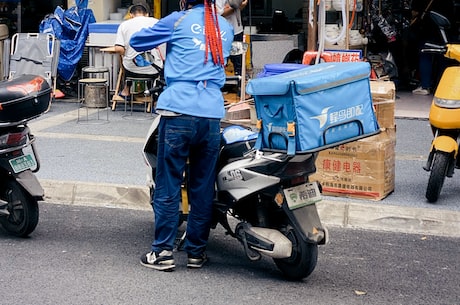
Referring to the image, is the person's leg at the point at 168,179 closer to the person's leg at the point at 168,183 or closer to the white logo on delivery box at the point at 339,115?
the person's leg at the point at 168,183

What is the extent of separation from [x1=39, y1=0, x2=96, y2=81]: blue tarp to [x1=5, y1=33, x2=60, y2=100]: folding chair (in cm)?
41

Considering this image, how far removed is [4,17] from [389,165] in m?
7.84

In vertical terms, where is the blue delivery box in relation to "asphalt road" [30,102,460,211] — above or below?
above

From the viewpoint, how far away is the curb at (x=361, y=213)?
6.63 metres

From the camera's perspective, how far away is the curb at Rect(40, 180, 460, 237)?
6.63 m

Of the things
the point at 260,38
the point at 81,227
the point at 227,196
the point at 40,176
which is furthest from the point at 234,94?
the point at 227,196

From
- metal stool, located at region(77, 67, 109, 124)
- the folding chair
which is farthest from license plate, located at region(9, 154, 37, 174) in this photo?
the folding chair

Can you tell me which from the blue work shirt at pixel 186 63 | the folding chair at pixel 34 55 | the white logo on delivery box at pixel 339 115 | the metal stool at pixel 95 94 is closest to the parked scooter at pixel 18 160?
the blue work shirt at pixel 186 63

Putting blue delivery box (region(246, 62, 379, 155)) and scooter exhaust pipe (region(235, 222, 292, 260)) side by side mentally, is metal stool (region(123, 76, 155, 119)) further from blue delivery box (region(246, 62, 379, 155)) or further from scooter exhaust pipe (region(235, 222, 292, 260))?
blue delivery box (region(246, 62, 379, 155))

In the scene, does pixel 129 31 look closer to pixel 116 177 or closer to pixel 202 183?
pixel 116 177

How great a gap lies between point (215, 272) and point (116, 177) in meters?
2.49

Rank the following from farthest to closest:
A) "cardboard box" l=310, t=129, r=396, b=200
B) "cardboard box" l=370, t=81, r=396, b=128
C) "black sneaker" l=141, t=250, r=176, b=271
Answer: "cardboard box" l=370, t=81, r=396, b=128 → "cardboard box" l=310, t=129, r=396, b=200 → "black sneaker" l=141, t=250, r=176, b=271

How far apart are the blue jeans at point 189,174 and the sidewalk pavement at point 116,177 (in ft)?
5.42

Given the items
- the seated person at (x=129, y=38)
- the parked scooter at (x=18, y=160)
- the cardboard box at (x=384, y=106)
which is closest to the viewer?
the parked scooter at (x=18, y=160)
